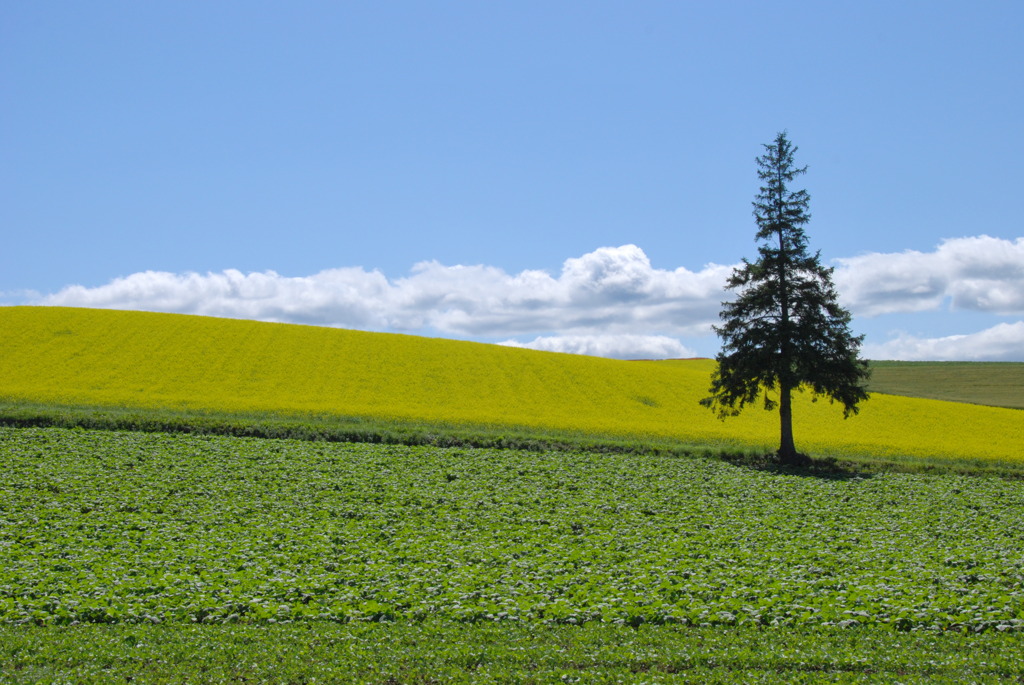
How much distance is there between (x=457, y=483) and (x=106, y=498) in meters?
10.6

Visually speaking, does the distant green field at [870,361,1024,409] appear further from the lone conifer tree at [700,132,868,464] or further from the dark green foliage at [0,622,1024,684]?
the dark green foliage at [0,622,1024,684]

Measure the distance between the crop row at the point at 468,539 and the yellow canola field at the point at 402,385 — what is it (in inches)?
353

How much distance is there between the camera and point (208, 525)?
63.0 feet

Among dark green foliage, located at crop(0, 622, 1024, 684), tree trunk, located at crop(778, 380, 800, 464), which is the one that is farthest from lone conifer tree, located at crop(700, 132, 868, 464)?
dark green foliage, located at crop(0, 622, 1024, 684)

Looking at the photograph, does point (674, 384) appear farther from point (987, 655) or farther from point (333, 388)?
point (987, 655)

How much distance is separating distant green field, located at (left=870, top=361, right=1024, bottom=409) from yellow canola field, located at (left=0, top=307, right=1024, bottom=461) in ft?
82.7

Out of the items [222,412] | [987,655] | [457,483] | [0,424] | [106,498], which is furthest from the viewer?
[222,412]

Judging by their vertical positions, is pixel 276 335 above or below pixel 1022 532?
above

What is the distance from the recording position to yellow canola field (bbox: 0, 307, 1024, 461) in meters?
39.5

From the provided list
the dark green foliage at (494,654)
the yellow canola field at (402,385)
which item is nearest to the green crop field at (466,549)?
the dark green foliage at (494,654)

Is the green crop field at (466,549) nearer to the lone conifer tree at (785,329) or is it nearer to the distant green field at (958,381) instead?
the lone conifer tree at (785,329)

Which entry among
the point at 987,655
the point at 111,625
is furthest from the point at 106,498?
the point at 987,655

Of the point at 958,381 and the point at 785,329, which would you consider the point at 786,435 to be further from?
the point at 958,381

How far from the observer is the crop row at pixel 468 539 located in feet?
44.0
